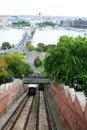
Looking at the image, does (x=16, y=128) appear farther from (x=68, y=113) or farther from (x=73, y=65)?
(x=73, y=65)

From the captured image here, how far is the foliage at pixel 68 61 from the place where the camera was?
78.9ft

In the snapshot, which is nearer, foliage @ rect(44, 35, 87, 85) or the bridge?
foliage @ rect(44, 35, 87, 85)

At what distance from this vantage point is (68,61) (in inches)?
953

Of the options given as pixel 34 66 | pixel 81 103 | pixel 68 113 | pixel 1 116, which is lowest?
pixel 34 66

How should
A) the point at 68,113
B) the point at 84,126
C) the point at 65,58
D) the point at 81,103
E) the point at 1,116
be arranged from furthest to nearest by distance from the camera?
the point at 65,58, the point at 1,116, the point at 68,113, the point at 81,103, the point at 84,126

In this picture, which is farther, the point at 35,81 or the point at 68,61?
the point at 35,81

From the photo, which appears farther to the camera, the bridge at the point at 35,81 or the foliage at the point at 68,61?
the bridge at the point at 35,81

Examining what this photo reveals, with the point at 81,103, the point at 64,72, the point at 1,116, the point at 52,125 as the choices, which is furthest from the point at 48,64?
the point at 81,103

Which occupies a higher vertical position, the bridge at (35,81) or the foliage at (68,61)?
the foliage at (68,61)

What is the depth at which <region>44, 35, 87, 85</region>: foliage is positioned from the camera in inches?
947

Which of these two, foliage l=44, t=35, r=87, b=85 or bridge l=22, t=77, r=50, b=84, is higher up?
foliage l=44, t=35, r=87, b=85

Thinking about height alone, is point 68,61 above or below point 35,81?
above

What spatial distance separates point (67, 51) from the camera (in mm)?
24281

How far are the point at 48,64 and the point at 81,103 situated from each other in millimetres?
14073
